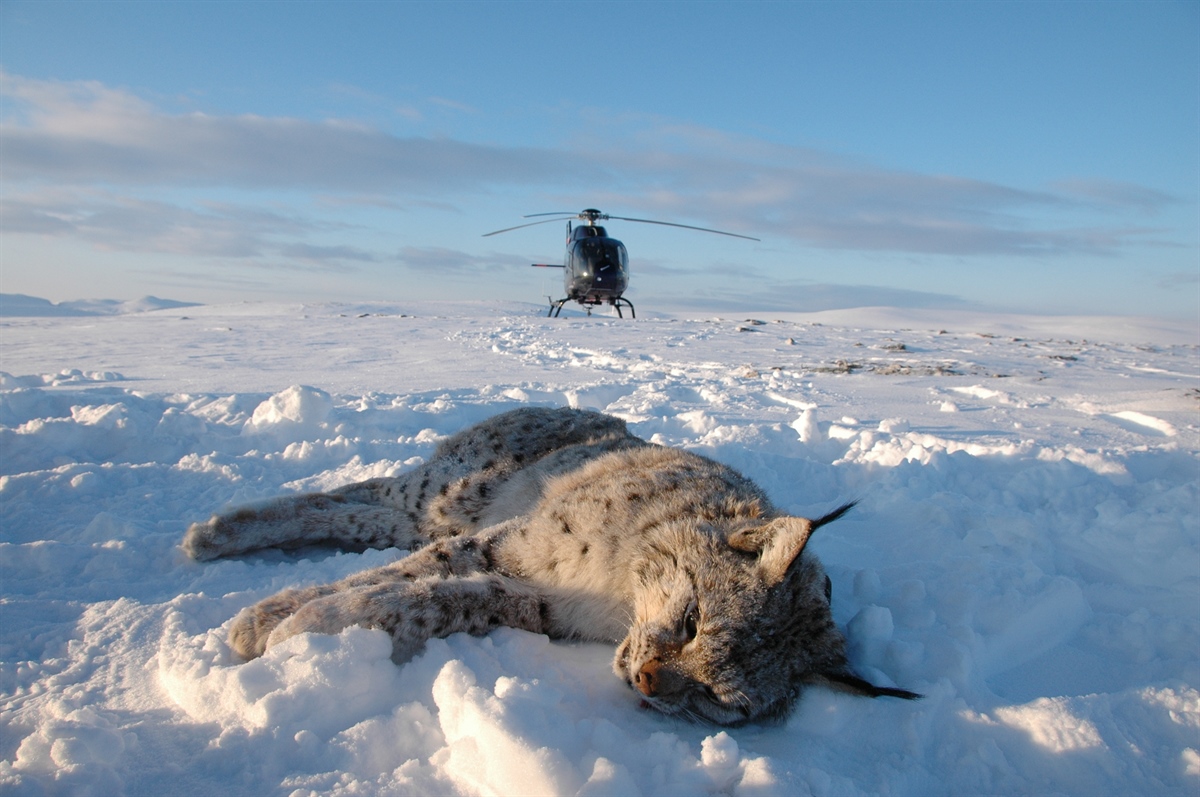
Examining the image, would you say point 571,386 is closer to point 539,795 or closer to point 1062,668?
point 1062,668

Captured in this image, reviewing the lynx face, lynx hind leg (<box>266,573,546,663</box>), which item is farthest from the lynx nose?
lynx hind leg (<box>266,573,546,663</box>)

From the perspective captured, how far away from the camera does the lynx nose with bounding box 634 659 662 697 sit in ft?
7.27

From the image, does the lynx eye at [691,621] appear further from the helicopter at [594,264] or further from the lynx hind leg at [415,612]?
the helicopter at [594,264]

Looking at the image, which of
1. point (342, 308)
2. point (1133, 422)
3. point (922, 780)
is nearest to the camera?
point (922, 780)

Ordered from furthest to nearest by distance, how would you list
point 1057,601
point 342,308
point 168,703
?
point 342,308 < point 1057,601 < point 168,703

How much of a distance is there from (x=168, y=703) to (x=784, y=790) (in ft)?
6.01

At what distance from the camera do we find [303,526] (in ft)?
13.1

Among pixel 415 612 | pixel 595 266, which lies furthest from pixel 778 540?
pixel 595 266

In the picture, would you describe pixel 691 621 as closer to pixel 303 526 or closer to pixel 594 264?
pixel 303 526

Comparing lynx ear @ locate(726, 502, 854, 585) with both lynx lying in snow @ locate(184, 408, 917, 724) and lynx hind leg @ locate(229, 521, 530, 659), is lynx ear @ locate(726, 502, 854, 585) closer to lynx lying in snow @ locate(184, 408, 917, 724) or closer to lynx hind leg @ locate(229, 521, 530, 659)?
lynx lying in snow @ locate(184, 408, 917, 724)

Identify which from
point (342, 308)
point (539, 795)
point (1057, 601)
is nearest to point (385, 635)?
point (539, 795)

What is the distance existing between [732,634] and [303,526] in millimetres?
2682

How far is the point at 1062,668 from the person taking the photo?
268 centimetres

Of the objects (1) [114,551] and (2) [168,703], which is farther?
(1) [114,551]
